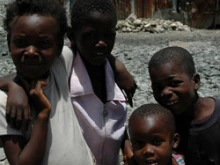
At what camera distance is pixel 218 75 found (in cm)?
573

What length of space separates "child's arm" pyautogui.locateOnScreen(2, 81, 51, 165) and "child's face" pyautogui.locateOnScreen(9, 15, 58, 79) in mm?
75

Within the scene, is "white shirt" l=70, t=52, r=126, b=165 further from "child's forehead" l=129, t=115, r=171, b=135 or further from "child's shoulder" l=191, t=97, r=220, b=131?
"child's shoulder" l=191, t=97, r=220, b=131

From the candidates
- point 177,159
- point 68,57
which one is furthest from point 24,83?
point 177,159

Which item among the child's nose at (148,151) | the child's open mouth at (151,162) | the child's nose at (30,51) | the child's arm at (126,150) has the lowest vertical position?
the child's arm at (126,150)

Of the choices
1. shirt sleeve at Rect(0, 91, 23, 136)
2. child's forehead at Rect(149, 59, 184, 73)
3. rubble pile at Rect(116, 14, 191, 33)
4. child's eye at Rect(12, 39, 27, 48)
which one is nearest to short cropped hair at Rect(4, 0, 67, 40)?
child's eye at Rect(12, 39, 27, 48)

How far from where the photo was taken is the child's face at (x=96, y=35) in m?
1.98

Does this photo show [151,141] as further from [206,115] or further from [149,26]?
[149,26]

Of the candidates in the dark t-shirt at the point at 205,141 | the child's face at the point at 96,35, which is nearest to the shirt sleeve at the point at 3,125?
the child's face at the point at 96,35

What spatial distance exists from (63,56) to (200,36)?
26.8ft

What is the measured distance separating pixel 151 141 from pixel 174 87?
0.28 m

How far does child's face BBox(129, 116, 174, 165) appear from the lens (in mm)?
1924

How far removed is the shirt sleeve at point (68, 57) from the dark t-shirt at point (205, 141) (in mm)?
669

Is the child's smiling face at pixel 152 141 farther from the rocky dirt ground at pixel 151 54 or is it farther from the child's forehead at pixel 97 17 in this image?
the rocky dirt ground at pixel 151 54

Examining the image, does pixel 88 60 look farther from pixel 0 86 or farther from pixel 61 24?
pixel 0 86
